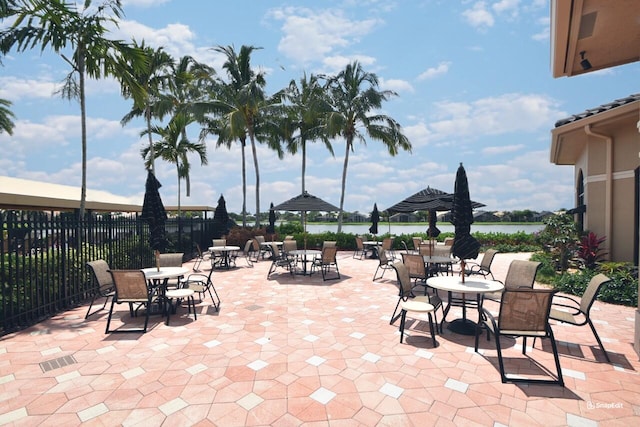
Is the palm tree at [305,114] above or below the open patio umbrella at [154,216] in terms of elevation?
above

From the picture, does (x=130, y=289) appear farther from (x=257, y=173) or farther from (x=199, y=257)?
(x=257, y=173)

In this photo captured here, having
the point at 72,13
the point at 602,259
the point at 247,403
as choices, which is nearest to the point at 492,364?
the point at 247,403

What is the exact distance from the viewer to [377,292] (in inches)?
306

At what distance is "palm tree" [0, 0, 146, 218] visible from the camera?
7.48m

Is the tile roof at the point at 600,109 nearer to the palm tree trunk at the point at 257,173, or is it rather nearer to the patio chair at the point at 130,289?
the patio chair at the point at 130,289

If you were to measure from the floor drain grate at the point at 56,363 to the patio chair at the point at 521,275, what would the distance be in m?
6.54

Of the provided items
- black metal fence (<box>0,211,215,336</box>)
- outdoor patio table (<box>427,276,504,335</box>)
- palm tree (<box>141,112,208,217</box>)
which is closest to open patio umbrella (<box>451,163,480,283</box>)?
outdoor patio table (<box>427,276,504,335</box>)

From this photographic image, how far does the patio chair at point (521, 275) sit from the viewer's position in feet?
18.5

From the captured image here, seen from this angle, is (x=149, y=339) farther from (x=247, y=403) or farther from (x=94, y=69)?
(x=94, y=69)

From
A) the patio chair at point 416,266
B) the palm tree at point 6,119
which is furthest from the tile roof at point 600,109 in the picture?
the palm tree at point 6,119

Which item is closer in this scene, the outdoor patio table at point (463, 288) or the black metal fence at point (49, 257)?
the outdoor patio table at point (463, 288)

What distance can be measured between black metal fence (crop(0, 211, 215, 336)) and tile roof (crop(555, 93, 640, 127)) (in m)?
11.0

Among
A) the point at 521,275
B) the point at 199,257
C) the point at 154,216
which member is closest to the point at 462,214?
the point at 521,275

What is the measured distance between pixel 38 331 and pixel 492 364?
22.6 feet
